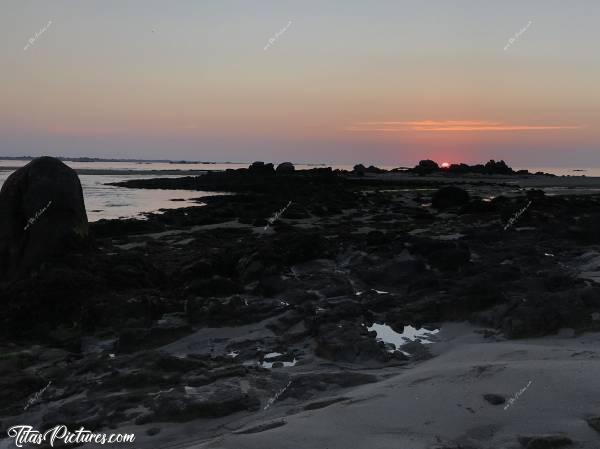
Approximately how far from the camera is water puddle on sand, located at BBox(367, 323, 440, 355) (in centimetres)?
579

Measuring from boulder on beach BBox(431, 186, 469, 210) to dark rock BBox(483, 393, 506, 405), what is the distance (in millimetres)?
19988

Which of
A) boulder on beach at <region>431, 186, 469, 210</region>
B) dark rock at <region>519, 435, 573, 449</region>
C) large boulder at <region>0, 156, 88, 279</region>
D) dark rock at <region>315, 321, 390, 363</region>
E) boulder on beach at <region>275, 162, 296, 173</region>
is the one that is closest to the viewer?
dark rock at <region>519, 435, 573, 449</region>

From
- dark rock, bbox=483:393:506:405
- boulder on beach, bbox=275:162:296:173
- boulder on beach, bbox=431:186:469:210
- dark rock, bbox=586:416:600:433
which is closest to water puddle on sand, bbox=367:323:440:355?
dark rock, bbox=483:393:506:405

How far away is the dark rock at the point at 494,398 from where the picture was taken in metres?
3.70

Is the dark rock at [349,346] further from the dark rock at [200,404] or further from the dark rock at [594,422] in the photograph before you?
the dark rock at [594,422]

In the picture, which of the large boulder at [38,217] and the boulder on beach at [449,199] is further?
the boulder on beach at [449,199]

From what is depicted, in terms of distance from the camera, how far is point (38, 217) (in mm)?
9867

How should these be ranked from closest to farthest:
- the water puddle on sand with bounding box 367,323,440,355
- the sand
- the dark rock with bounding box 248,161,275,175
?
the sand → the water puddle on sand with bounding box 367,323,440,355 → the dark rock with bounding box 248,161,275,175

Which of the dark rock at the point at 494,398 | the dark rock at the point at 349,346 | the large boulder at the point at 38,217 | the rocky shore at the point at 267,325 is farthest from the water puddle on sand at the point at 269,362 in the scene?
the large boulder at the point at 38,217

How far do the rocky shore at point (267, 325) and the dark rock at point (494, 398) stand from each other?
7 cm

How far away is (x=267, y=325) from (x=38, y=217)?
5.74m

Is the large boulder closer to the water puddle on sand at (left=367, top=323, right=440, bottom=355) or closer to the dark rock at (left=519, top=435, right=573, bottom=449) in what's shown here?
the water puddle on sand at (left=367, top=323, right=440, bottom=355)

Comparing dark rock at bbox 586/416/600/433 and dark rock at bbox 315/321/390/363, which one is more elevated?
dark rock at bbox 586/416/600/433

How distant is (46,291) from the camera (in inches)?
292
